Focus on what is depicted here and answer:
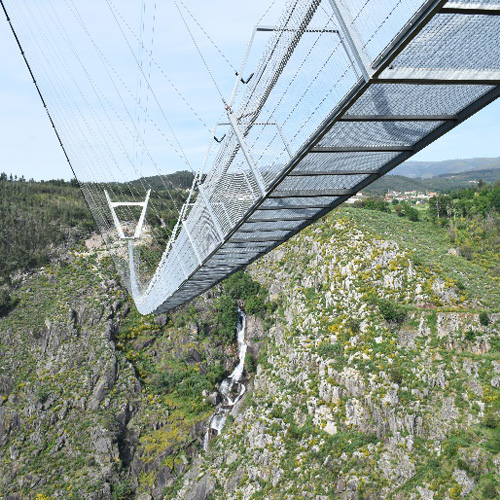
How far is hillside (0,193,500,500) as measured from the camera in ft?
62.6

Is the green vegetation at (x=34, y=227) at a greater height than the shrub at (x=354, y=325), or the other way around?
the green vegetation at (x=34, y=227)

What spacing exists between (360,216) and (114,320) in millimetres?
16830

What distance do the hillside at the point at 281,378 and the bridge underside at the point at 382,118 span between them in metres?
13.6

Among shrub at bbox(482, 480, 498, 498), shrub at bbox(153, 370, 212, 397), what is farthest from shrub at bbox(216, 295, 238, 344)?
shrub at bbox(482, 480, 498, 498)

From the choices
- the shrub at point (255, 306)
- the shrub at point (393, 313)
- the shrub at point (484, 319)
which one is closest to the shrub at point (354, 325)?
the shrub at point (393, 313)

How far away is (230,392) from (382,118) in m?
26.3

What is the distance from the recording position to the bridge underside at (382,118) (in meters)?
3.32

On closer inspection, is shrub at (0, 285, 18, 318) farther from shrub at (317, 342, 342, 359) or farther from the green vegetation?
shrub at (317, 342, 342, 359)

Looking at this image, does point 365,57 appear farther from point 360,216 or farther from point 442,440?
point 360,216

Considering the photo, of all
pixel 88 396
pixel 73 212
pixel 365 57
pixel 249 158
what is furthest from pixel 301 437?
pixel 73 212

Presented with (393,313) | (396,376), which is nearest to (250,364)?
(393,313)

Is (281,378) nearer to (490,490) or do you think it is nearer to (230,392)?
(230,392)

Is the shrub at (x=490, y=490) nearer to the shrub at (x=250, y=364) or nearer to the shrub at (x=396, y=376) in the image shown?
the shrub at (x=396, y=376)

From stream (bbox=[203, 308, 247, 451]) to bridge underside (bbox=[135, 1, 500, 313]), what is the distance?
2039cm
